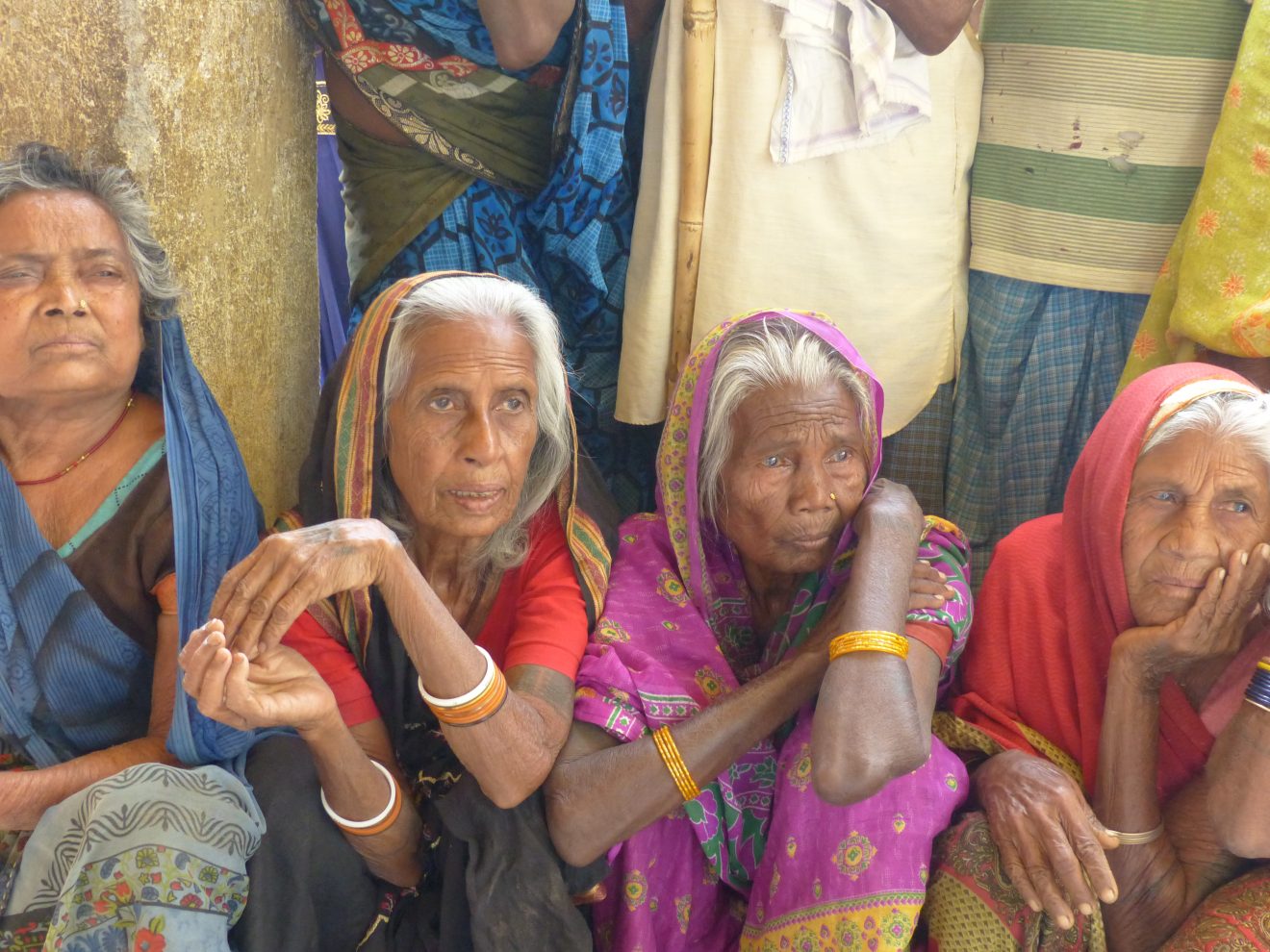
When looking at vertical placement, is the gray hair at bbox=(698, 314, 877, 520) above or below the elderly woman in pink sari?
above

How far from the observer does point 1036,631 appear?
2.54m

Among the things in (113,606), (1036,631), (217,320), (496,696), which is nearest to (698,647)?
(496,696)

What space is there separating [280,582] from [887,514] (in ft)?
3.86

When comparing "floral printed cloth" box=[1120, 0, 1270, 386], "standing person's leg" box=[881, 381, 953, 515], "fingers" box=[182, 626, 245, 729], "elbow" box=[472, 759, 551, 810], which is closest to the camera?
"fingers" box=[182, 626, 245, 729]

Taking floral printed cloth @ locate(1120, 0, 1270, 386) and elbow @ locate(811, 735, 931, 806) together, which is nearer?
elbow @ locate(811, 735, 931, 806)

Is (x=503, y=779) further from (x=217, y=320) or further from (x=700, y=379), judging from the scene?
(x=217, y=320)

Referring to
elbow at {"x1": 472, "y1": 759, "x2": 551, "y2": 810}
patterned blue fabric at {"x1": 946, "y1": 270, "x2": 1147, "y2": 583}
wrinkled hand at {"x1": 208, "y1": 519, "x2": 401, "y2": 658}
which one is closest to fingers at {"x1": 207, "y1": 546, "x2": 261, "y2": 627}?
wrinkled hand at {"x1": 208, "y1": 519, "x2": 401, "y2": 658}

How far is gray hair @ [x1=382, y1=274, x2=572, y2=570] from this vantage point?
2.51m

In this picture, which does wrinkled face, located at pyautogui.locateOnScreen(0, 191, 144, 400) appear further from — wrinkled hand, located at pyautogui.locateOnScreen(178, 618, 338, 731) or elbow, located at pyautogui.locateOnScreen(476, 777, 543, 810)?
elbow, located at pyautogui.locateOnScreen(476, 777, 543, 810)

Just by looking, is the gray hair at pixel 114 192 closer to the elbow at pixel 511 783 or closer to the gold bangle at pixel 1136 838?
the elbow at pixel 511 783

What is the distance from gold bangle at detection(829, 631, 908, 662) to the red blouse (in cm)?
52

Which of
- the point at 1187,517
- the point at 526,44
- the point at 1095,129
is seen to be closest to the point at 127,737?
the point at 526,44

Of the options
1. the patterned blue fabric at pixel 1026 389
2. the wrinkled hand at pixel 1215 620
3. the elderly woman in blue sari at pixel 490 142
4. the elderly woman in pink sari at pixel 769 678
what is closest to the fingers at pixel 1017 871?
the elderly woman in pink sari at pixel 769 678

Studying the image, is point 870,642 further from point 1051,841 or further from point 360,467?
point 360,467
